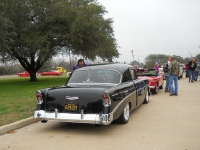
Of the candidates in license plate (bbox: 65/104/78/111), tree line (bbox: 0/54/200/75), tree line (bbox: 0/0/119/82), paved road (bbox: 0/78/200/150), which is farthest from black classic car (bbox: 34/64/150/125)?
tree line (bbox: 0/54/200/75)

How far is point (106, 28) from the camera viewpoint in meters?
22.8

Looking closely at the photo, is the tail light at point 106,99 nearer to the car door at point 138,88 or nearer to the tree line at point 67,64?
the car door at point 138,88

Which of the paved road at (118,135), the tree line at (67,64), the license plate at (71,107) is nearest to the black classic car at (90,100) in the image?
the license plate at (71,107)

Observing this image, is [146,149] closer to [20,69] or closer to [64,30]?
[64,30]

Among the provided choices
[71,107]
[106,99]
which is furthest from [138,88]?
[71,107]

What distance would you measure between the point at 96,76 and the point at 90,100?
1322 millimetres

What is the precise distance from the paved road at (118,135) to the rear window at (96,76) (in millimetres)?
1169

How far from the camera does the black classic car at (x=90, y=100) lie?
5.13 m

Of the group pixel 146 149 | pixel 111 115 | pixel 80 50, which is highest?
pixel 80 50

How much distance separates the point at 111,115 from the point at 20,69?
9657 centimetres

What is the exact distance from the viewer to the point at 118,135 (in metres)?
5.13

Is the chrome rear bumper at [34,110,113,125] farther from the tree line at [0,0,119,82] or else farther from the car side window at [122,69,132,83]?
the tree line at [0,0,119,82]

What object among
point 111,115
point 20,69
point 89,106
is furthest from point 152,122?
point 20,69

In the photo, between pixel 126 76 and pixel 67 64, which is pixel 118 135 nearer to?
pixel 126 76
